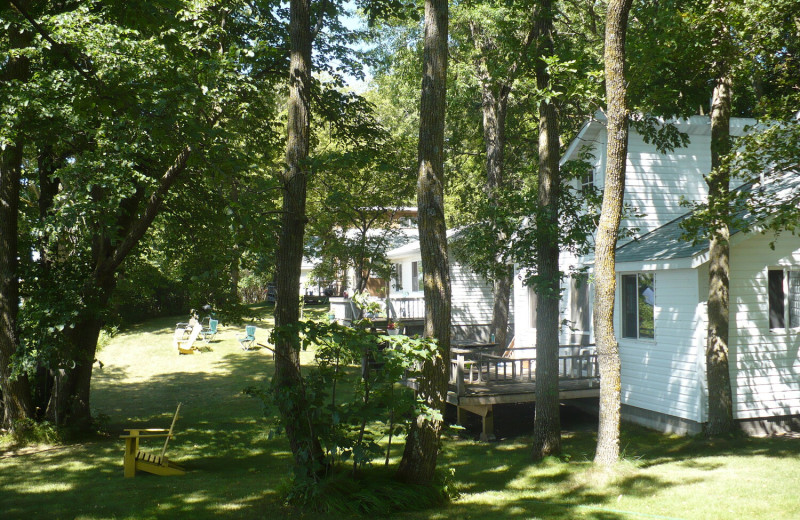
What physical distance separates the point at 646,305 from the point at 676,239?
1.55 m

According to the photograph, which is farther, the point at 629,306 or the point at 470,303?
the point at 470,303

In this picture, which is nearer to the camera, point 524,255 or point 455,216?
point 524,255

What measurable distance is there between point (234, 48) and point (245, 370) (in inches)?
562

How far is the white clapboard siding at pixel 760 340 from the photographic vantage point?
40.8 ft

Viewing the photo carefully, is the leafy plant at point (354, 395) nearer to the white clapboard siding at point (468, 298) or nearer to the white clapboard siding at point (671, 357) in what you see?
the white clapboard siding at point (671, 357)

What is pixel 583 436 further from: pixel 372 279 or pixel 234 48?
pixel 372 279

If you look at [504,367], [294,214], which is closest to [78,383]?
[294,214]

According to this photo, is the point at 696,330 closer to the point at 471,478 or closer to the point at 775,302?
the point at 775,302

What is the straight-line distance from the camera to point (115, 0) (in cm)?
487

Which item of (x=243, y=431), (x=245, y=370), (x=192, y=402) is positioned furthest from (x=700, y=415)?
(x=245, y=370)

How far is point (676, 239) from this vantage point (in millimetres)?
13719

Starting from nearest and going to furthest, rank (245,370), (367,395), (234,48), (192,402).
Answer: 1. (367,395)
2. (234,48)
3. (192,402)
4. (245,370)

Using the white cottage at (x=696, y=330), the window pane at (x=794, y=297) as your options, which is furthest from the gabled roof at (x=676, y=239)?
the window pane at (x=794, y=297)

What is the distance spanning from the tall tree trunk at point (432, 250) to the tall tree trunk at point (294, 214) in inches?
51.0
